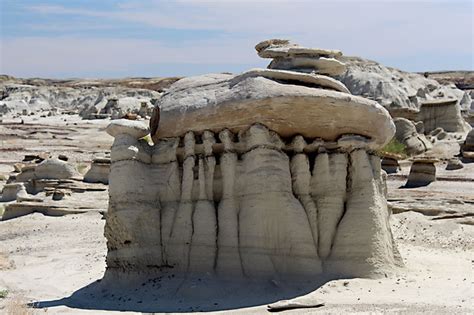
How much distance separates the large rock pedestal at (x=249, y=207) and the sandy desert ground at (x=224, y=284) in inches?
12.9

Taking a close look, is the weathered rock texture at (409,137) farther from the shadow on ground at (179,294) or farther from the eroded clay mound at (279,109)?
the shadow on ground at (179,294)

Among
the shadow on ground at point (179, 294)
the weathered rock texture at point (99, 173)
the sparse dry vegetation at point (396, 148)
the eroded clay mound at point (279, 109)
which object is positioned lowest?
the shadow on ground at point (179, 294)

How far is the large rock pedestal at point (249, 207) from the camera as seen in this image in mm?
9625

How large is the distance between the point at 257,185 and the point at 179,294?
68.7 inches

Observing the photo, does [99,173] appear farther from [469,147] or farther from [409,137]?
[469,147]

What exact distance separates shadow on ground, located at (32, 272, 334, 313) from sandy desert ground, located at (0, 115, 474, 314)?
1 cm

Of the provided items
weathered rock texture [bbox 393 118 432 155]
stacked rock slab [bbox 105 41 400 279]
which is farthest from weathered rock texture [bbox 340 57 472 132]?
stacked rock slab [bbox 105 41 400 279]

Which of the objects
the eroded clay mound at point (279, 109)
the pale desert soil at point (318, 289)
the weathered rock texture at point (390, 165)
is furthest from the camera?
the weathered rock texture at point (390, 165)

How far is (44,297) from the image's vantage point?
1014 centimetres

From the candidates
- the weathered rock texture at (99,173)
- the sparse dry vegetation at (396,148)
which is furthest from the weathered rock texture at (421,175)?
the weathered rock texture at (99,173)

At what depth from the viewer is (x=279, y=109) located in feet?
32.0

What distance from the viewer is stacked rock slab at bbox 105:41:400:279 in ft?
31.7

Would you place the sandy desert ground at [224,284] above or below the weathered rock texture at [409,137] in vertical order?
below

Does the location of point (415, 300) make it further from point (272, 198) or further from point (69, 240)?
point (69, 240)
